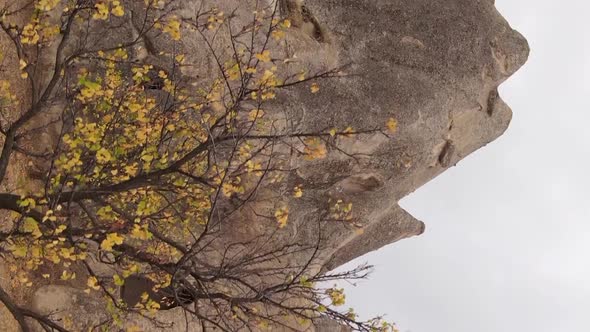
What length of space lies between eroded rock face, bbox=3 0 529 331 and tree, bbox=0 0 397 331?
0.64 m

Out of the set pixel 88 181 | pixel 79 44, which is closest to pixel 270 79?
pixel 88 181

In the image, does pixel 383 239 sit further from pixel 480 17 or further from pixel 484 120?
pixel 480 17

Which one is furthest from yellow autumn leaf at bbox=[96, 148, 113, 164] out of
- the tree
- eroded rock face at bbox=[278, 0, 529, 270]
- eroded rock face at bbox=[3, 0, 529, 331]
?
eroded rock face at bbox=[278, 0, 529, 270]

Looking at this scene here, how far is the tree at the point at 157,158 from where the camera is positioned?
48.5 feet

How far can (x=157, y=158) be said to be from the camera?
17.1 m

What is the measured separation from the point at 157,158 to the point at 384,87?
1129 centimetres

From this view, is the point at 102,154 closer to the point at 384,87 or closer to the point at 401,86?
the point at 384,87

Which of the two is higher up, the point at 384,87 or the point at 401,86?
the point at 401,86

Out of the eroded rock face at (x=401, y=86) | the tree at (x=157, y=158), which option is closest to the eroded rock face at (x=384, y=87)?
the eroded rock face at (x=401, y=86)

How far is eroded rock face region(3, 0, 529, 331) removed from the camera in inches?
982

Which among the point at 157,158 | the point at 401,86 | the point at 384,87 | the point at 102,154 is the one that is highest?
the point at 401,86

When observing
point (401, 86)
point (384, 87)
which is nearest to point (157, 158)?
point (384, 87)

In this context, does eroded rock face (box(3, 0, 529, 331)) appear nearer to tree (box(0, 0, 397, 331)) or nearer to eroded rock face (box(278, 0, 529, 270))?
eroded rock face (box(278, 0, 529, 270))

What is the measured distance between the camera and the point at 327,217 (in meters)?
26.2
